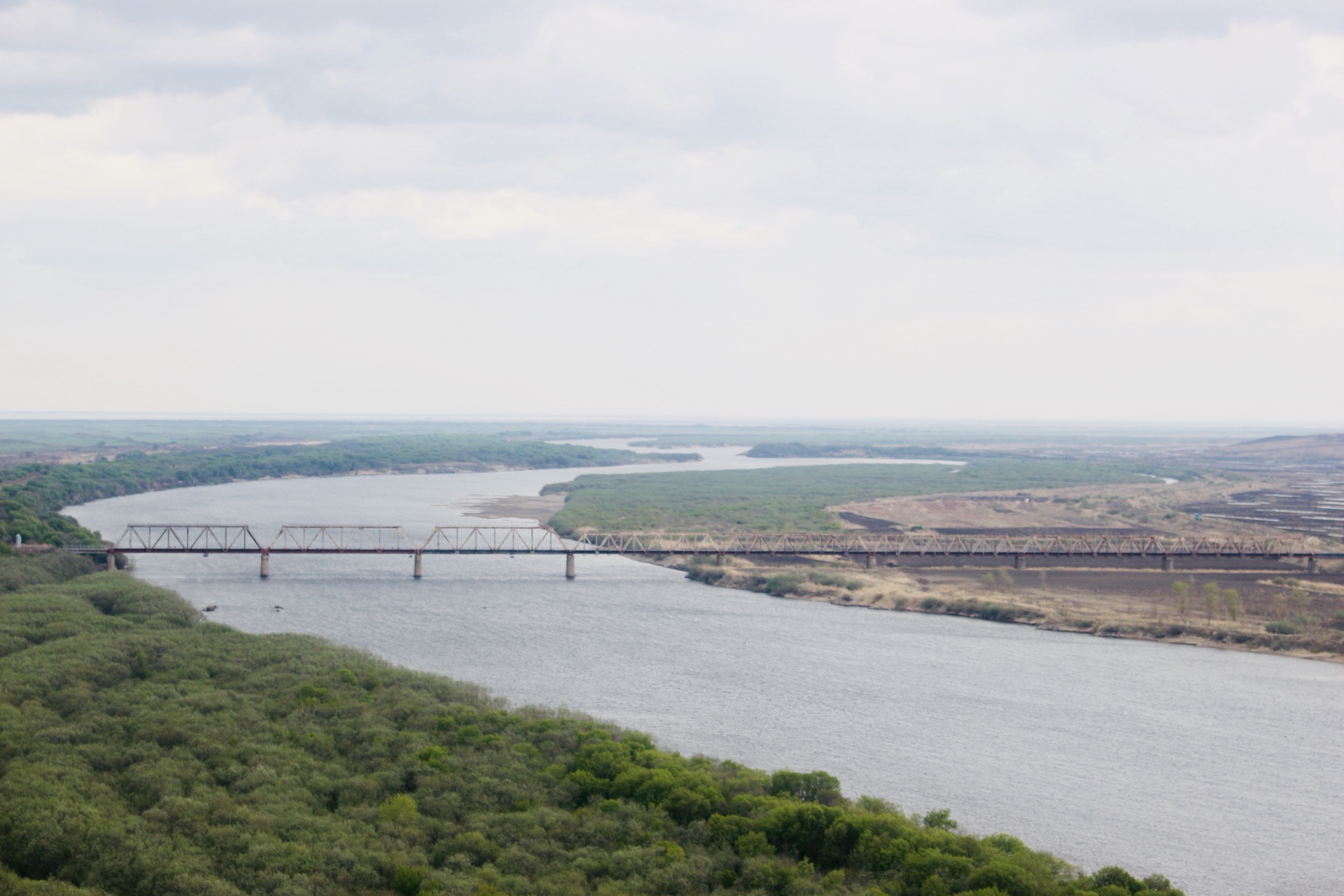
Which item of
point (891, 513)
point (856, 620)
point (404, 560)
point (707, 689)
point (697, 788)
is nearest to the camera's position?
point (697, 788)

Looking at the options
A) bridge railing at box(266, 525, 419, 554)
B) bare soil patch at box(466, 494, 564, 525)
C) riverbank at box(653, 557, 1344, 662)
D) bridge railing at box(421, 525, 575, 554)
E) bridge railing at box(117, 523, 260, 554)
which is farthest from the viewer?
bare soil patch at box(466, 494, 564, 525)

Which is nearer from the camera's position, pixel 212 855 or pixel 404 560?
pixel 212 855

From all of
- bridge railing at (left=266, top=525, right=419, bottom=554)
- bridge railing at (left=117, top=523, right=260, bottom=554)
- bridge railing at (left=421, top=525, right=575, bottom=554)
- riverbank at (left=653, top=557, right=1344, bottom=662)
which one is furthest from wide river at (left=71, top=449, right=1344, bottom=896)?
bridge railing at (left=421, top=525, right=575, bottom=554)

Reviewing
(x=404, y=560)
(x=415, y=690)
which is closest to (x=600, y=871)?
(x=415, y=690)

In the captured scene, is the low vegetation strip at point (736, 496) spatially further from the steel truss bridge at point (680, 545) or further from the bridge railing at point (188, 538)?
the bridge railing at point (188, 538)

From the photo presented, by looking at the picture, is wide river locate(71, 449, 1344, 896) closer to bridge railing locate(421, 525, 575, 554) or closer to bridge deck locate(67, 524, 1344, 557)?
bridge deck locate(67, 524, 1344, 557)

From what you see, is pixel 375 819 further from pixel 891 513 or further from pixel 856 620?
pixel 891 513

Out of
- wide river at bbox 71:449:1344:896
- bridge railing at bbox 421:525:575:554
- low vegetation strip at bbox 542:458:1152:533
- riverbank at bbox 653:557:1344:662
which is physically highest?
low vegetation strip at bbox 542:458:1152:533
